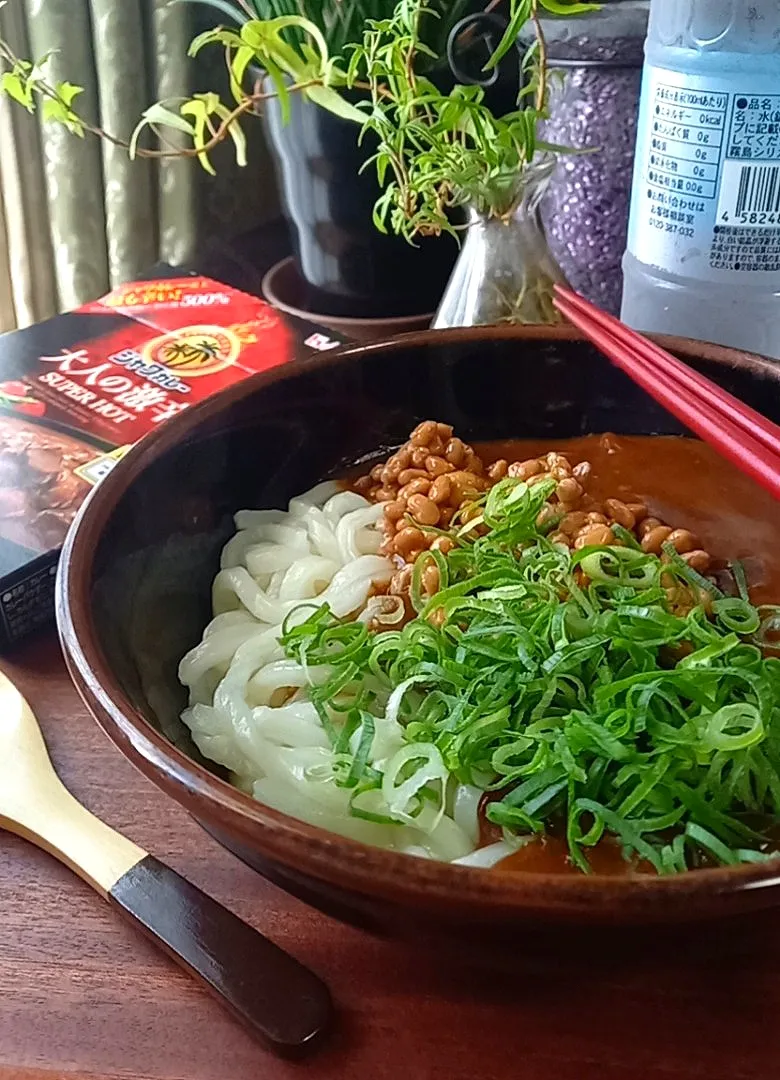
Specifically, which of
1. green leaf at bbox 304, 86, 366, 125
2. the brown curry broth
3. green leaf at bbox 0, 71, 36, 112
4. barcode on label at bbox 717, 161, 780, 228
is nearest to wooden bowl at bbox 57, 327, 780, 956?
the brown curry broth

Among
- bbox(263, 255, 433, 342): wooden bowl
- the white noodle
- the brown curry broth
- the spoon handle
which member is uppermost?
bbox(263, 255, 433, 342): wooden bowl

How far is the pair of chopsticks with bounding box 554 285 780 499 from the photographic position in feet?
2.86

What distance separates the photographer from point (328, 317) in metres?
1.53

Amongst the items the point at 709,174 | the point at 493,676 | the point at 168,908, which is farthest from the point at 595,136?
the point at 168,908

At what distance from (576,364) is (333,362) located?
0.24 m

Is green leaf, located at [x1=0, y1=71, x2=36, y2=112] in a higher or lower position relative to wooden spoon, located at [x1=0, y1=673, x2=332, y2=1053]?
higher

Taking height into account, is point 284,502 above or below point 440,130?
below

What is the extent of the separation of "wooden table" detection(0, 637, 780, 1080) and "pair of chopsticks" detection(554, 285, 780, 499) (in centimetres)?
37

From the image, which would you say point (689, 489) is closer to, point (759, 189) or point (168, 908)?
point (759, 189)

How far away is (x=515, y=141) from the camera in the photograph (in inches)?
43.1

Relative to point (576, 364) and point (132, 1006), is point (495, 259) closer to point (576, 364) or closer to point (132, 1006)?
point (576, 364)

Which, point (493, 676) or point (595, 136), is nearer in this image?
point (493, 676)

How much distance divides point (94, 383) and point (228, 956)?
747mm

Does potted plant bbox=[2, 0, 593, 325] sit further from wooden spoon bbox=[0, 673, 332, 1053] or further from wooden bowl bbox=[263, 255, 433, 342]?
wooden spoon bbox=[0, 673, 332, 1053]
